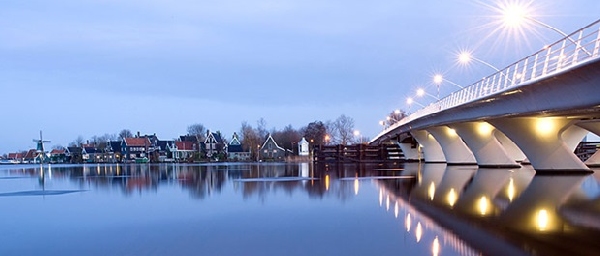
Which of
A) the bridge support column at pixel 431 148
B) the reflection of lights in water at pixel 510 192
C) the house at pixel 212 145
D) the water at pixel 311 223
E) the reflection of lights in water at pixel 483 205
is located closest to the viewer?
the water at pixel 311 223

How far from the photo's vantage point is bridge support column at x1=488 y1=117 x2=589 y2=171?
33.0 meters

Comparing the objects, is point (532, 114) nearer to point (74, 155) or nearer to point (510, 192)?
point (510, 192)

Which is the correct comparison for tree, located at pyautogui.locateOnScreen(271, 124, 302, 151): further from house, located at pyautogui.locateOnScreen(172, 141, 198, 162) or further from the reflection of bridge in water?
the reflection of bridge in water

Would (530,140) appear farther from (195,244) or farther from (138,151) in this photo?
(138,151)

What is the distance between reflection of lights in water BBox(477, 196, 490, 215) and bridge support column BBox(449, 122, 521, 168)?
26076 millimetres

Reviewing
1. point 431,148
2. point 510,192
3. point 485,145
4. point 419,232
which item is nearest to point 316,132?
point 431,148

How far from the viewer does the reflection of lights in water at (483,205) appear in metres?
15.3

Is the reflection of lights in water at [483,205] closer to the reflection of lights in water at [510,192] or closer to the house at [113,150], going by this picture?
the reflection of lights in water at [510,192]

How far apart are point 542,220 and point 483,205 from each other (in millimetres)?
3651

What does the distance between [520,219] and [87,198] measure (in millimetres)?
17726

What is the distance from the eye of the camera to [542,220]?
43.3 feet

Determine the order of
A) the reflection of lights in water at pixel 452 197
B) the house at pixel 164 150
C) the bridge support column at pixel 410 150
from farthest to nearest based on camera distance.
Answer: the house at pixel 164 150 < the bridge support column at pixel 410 150 < the reflection of lights in water at pixel 452 197

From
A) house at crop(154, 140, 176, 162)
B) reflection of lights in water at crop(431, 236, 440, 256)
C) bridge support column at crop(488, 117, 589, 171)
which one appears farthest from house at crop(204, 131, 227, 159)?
reflection of lights in water at crop(431, 236, 440, 256)

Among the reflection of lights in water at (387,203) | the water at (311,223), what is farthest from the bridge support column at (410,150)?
the reflection of lights in water at (387,203)
